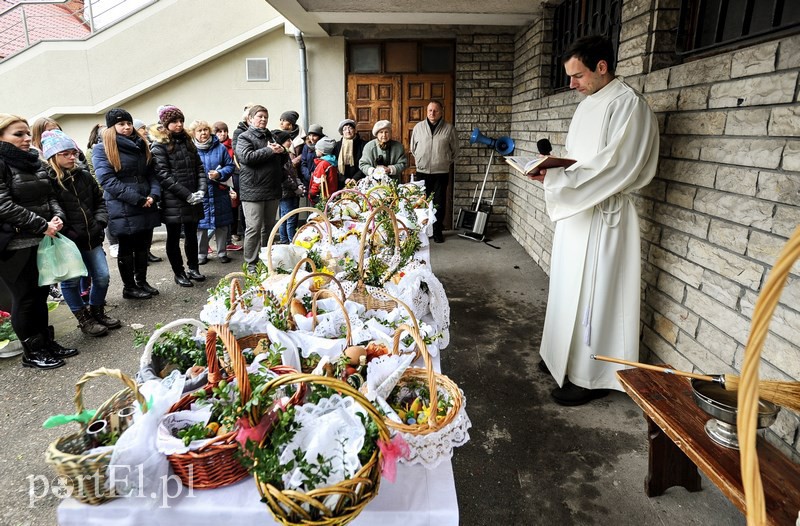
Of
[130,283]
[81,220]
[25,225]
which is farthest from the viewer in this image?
[130,283]

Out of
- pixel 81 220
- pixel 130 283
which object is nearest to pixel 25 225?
pixel 81 220

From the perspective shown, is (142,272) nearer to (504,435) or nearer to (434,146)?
(504,435)

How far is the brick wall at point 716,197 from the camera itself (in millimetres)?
1989

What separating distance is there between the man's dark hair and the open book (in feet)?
1.74

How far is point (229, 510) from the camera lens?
1175 millimetres

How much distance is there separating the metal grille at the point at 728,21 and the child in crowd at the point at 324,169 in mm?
4113

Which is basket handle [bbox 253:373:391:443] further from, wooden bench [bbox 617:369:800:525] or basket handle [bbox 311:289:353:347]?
wooden bench [bbox 617:369:800:525]


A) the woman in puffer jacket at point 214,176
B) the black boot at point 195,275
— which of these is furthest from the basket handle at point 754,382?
the woman in puffer jacket at point 214,176

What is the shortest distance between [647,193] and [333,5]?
4.47 meters

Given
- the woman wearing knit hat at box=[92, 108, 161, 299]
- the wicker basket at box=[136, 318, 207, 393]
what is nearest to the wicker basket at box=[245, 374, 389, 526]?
the wicker basket at box=[136, 318, 207, 393]

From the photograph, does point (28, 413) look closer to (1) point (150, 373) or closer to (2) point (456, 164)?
(1) point (150, 373)

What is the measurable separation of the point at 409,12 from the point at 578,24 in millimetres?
Answer: 2262

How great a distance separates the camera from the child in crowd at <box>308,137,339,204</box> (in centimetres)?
621

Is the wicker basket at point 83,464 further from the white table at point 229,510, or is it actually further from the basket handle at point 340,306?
the basket handle at point 340,306
